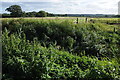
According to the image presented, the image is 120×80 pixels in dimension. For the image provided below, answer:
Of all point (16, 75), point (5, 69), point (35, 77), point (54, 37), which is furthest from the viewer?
point (54, 37)

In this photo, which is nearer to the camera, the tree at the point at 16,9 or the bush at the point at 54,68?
the bush at the point at 54,68

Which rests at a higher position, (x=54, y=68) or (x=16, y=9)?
(x=16, y=9)

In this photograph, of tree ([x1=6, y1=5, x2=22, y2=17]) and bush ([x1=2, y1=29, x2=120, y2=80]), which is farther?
tree ([x1=6, y1=5, x2=22, y2=17])

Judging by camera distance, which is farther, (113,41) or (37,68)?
(113,41)

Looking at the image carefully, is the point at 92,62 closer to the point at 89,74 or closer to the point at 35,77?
the point at 89,74

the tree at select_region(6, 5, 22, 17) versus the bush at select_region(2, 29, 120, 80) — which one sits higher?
the tree at select_region(6, 5, 22, 17)

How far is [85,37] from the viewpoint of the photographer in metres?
6.77

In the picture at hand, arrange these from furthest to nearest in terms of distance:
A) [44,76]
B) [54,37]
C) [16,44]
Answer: [54,37], [16,44], [44,76]

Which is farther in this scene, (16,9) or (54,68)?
(16,9)

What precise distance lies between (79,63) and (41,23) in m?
5.46

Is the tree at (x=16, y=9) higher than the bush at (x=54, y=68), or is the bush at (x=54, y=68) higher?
the tree at (x=16, y=9)

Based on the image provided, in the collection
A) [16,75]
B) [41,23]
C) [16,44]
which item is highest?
[41,23]

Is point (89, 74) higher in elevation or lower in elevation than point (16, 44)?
lower

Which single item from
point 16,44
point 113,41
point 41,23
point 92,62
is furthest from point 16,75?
point 41,23
